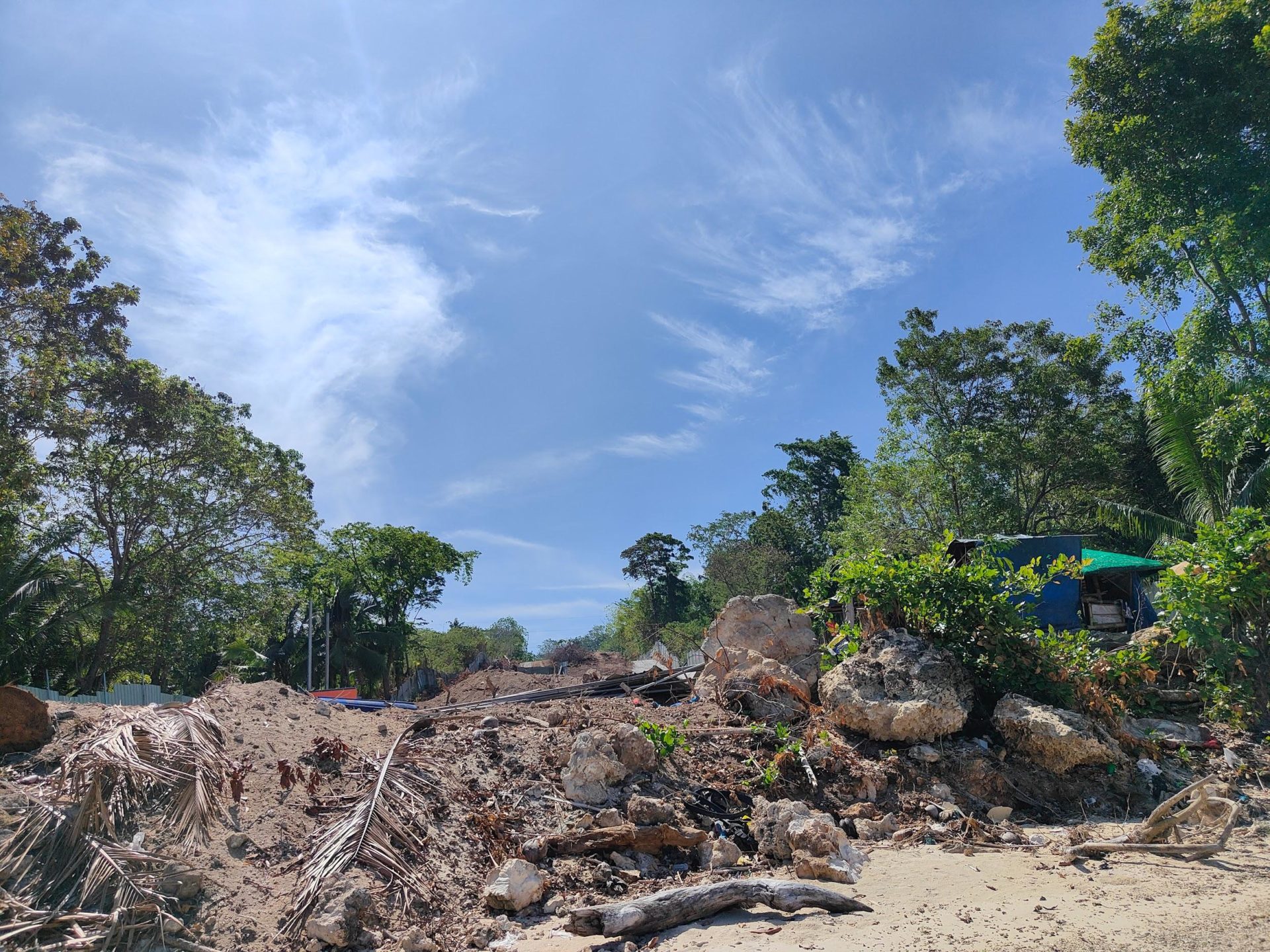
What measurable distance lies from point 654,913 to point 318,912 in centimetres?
212

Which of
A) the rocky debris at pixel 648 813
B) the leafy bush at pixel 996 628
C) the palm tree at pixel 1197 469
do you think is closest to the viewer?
the rocky debris at pixel 648 813

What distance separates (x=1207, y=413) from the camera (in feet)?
48.5

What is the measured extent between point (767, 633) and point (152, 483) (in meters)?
16.9

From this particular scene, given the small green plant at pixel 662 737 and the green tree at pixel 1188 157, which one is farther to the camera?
the green tree at pixel 1188 157

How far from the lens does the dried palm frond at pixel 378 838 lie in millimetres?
4938

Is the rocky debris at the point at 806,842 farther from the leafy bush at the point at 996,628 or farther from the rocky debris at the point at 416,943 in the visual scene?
the leafy bush at the point at 996,628

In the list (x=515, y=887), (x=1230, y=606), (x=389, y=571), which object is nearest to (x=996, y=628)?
(x=1230, y=606)

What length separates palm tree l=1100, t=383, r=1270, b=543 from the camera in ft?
48.4

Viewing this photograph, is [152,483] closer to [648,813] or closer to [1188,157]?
[648,813]

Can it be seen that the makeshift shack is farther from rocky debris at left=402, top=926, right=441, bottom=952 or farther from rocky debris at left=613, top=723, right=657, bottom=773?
rocky debris at left=402, top=926, right=441, bottom=952

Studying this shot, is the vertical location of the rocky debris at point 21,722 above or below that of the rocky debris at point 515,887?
above

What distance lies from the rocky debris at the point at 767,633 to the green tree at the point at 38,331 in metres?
13.8

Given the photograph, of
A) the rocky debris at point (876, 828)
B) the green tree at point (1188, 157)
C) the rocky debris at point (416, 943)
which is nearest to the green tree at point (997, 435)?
the green tree at point (1188, 157)

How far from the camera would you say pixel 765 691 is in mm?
9250
